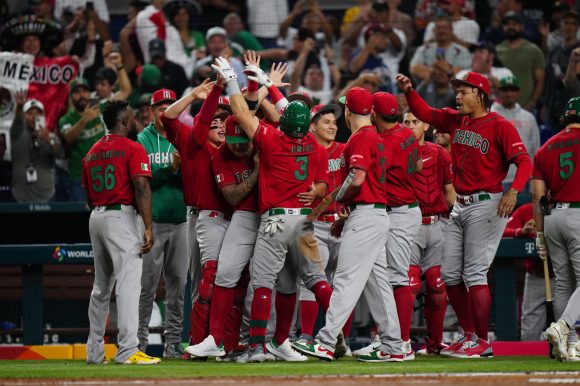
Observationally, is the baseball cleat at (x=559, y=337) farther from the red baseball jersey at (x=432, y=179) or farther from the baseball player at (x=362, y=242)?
the red baseball jersey at (x=432, y=179)

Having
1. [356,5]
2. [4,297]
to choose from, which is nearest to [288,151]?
[4,297]

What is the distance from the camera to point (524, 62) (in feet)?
44.0

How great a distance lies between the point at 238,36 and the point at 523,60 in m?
3.77

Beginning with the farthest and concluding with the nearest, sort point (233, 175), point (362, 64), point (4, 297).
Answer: point (362, 64) → point (4, 297) → point (233, 175)

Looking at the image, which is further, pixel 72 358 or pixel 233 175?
pixel 72 358

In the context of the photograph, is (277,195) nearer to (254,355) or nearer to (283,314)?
(283,314)

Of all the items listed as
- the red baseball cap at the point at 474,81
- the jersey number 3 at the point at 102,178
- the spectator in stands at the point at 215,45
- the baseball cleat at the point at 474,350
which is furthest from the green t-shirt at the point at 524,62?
the jersey number 3 at the point at 102,178

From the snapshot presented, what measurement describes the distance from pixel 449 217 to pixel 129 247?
2.88 m

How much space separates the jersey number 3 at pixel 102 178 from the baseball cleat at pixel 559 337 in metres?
3.32

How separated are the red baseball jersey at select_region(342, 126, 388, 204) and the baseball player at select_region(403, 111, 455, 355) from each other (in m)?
1.01

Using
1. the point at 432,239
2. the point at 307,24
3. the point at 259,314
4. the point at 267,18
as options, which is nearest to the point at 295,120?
the point at 259,314

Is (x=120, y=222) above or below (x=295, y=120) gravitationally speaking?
below

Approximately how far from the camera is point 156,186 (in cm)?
920

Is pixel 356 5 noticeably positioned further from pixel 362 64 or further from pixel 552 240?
pixel 552 240
